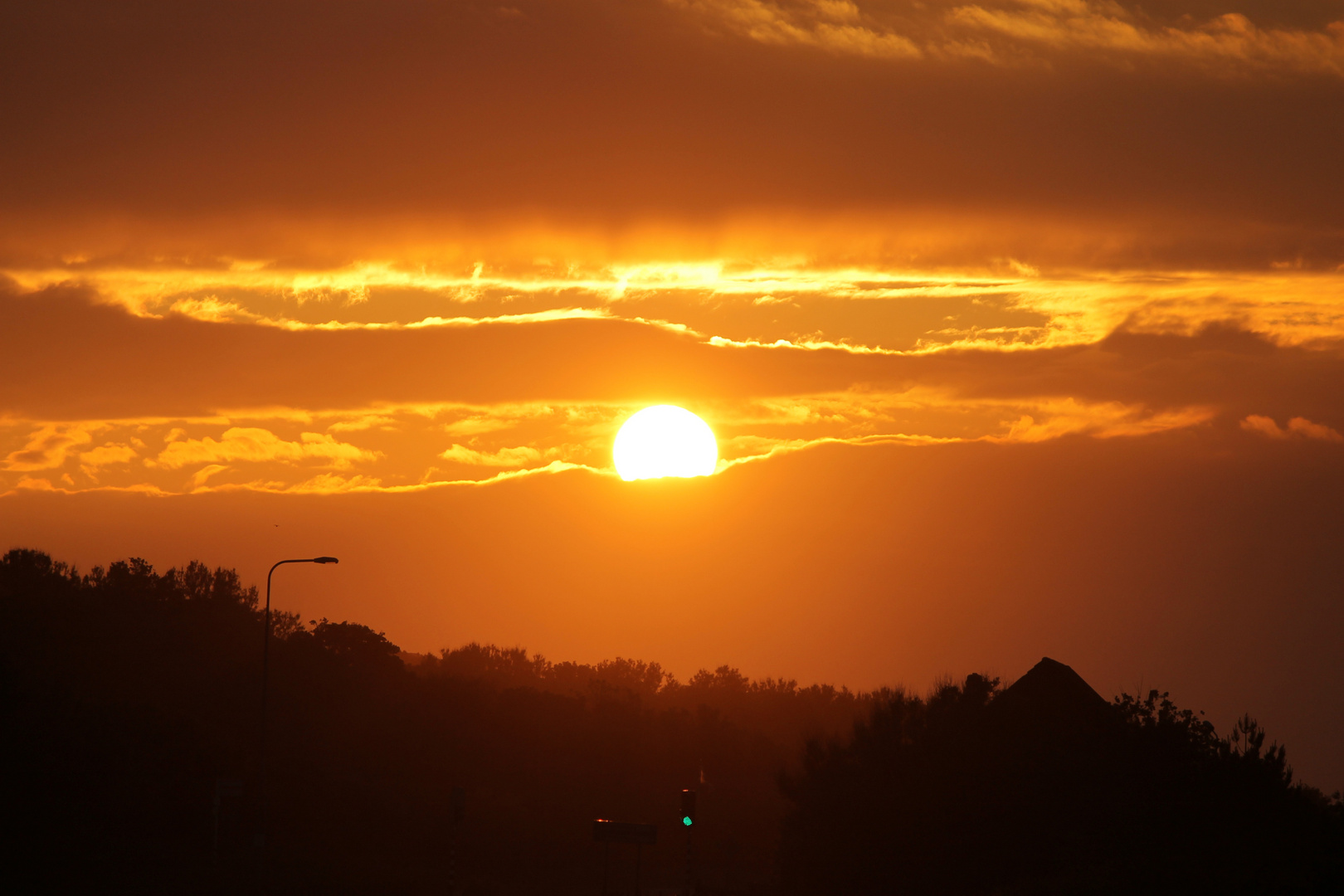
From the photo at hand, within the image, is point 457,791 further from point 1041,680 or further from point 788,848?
point 1041,680

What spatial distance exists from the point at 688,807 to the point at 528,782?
44.5m

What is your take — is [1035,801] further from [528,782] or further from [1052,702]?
[528,782]

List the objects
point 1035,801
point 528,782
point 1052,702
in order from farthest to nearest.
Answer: point 528,782, point 1052,702, point 1035,801

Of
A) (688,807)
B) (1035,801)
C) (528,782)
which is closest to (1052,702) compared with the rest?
(1035,801)

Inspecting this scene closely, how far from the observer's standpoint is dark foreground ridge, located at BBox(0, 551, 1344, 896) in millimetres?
37031

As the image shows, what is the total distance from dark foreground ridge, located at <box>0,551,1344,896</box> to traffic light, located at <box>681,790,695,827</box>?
16.6 ft

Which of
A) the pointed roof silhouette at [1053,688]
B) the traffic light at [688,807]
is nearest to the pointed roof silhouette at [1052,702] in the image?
the pointed roof silhouette at [1053,688]

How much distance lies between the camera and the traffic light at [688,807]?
39469mm

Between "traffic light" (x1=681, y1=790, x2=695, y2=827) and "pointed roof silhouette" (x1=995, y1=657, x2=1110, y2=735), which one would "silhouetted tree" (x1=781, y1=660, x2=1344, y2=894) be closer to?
"pointed roof silhouette" (x1=995, y1=657, x2=1110, y2=735)

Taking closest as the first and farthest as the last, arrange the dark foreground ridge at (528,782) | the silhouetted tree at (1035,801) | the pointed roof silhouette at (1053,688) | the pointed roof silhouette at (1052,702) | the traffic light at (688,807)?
the silhouetted tree at (1035,801) < the dark foreground ridge at (528,782) < the traffic light at (688,807) < the pointed roof silhouette at (1052,702) < the pointed roof silhouette at (1053,688)

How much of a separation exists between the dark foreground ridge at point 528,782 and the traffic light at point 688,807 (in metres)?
5.06

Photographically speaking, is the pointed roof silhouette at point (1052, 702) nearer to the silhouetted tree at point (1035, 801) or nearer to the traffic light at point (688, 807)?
the silhouetted tree at point (1035, 801)

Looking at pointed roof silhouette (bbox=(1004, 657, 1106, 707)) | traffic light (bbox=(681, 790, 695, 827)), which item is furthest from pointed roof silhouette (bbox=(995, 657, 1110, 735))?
traffic light (bbox=(681, 790, 695, 827))

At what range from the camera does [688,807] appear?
40.1 metres
